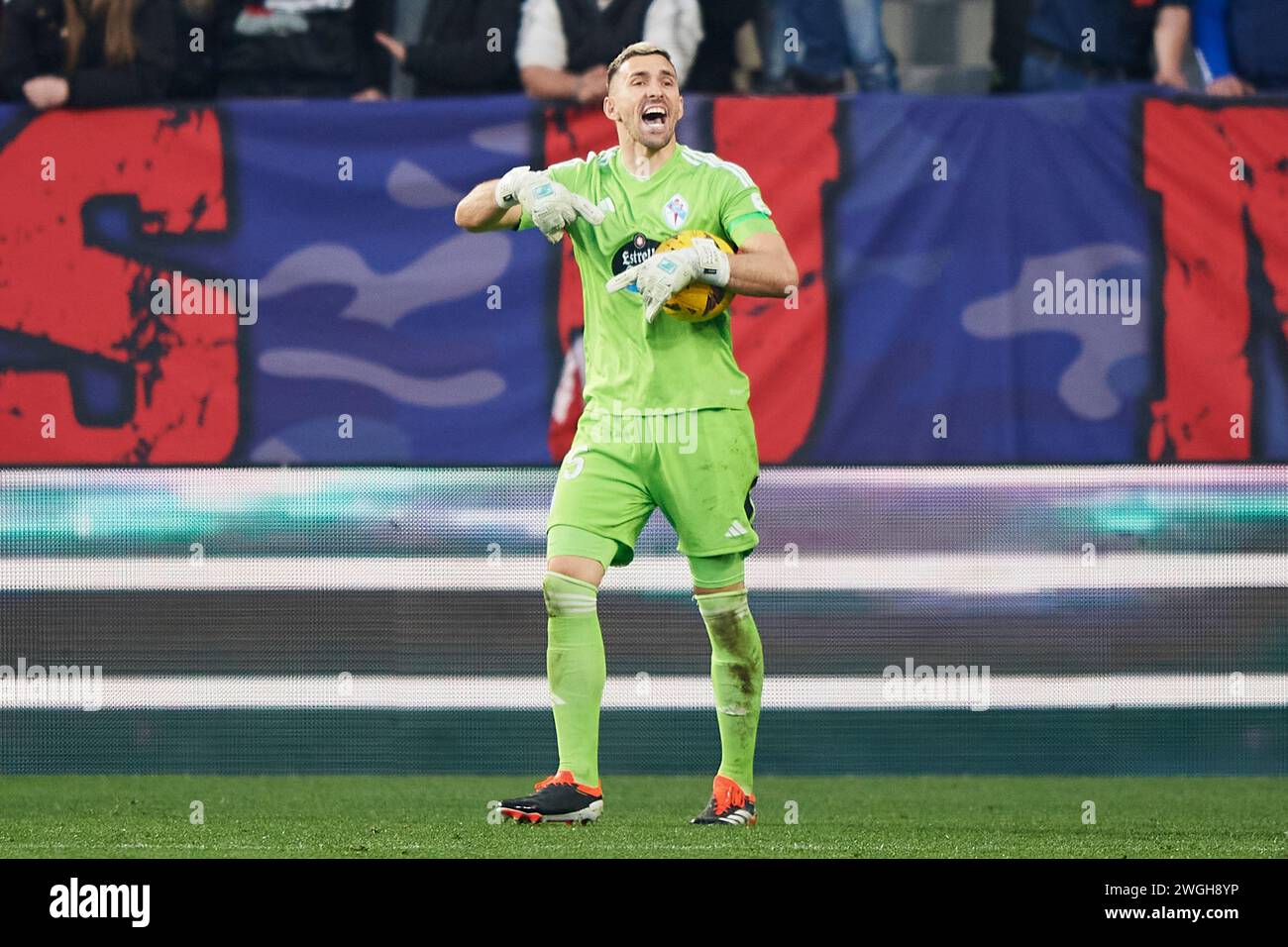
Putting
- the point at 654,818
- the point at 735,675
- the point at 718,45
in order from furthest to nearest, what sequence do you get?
the point at 718,45 < the point at 654,818 < the point at 735,675

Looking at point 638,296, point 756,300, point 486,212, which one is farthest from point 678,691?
point 486,212

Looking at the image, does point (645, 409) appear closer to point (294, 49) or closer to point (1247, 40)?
point (294, 49)

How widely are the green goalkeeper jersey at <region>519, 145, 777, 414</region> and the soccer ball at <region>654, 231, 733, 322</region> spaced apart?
0.23 feet

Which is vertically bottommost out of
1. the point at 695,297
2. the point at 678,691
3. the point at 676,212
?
the point at 678,691

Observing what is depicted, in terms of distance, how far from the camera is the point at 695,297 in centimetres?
557

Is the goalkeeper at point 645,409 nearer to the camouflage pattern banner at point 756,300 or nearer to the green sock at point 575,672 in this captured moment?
the green sock at point 575,672

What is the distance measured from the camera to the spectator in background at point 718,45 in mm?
8320

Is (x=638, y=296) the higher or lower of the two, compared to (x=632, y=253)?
lower

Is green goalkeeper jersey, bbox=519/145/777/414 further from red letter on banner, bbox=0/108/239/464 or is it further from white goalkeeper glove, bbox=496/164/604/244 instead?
red letter on banner, bbox=0/108/239/464

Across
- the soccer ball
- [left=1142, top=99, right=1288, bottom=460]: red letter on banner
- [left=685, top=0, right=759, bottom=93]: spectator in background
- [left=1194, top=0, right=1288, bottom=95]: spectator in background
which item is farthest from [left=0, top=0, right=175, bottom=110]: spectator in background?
[left=1194, top=0, right=1288, bottom=95]: spectator in background

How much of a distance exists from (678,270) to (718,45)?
3156 millimetres

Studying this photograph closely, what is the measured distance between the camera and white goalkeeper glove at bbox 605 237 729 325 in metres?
5.43

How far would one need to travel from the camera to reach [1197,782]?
743cm

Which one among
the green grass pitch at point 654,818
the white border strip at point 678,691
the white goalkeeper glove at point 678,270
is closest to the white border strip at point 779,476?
the white border strip at point 678,691
